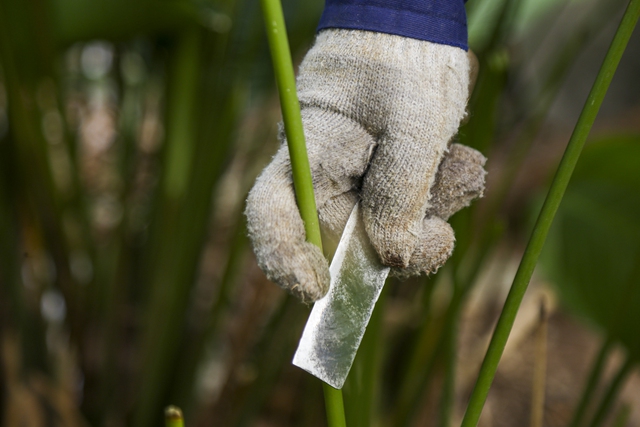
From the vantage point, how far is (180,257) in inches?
19.5

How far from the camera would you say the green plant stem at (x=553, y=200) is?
19cm

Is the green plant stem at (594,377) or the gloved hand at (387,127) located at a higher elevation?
the gloved hand at (387,127)

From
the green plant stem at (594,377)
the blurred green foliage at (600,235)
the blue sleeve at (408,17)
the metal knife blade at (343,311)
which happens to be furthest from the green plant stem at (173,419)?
the blurred green foliage at (600,235)

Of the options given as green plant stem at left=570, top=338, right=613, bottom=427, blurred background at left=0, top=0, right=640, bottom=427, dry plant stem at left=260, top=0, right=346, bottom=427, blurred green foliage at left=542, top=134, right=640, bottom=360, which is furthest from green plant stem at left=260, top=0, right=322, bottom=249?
blurred green foliage at left=542, top=134, right=640, bottom=360

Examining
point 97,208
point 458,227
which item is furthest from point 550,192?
point 97,208

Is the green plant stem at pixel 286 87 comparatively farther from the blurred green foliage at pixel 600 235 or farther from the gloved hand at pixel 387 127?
the blurred green foliage at pixel 600 235

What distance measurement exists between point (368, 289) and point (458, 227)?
143 millimetres

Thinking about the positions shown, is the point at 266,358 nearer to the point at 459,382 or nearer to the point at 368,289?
the point at 368,289

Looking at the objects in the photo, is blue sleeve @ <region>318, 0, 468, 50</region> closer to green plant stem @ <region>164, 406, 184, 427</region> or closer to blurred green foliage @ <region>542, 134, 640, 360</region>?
green plant stem @ <region>164, 406, 184, 427</region>

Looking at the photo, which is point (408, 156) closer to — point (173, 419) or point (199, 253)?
point (173, 419)

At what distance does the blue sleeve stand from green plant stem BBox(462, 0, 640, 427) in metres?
0.06

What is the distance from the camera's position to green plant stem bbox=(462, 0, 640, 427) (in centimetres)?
19

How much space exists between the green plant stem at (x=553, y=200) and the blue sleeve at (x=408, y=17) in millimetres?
62

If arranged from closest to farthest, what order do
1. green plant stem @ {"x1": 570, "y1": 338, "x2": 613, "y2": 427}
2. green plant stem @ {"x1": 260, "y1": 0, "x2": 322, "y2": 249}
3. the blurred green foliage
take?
green plant stem @ {"x1": 260, "y1": 0, "x2": 322, "y2": 249} < green plant stem @ {"x1": 570, "y1": 338, "x2": 613, "y2": 427} < the blurred green foliage
